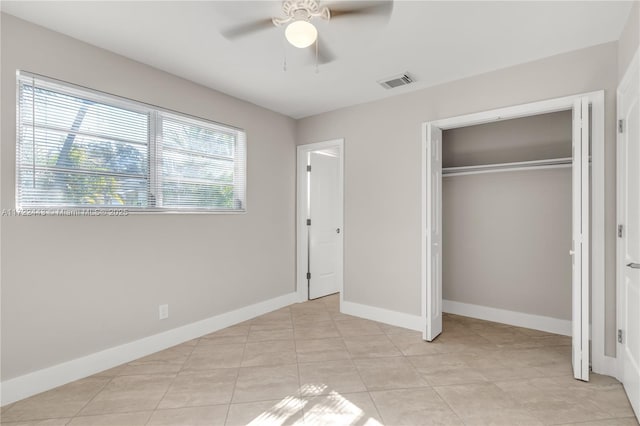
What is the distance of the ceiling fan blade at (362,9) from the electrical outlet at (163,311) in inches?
116

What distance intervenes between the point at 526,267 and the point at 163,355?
3944 mm

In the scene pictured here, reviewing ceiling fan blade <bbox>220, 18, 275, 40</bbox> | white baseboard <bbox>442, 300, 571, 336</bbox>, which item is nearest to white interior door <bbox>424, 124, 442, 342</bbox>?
white baseboard <bbox>442, 300, 571, 336</bbox>

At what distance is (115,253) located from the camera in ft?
8.95

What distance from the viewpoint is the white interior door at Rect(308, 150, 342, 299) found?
4.77 metres

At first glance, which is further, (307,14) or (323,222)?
(323,222)

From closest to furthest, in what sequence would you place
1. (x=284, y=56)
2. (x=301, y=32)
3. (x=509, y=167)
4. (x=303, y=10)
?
1. (x=301, y=32)
2. (x=303, y=10)
3. (x=284, y=56)
4. (x=509, y=167)

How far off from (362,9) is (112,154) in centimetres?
234

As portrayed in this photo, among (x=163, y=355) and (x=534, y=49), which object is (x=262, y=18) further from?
(x=163, y=355)

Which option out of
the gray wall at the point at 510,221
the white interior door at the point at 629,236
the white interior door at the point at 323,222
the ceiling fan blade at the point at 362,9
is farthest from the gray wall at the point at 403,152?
the ceiling fan blade at the point at 362,9

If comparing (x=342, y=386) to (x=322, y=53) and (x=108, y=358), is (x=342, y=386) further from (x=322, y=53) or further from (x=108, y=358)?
(x=322, y=53)

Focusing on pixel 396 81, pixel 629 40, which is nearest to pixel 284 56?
pixel 396 81

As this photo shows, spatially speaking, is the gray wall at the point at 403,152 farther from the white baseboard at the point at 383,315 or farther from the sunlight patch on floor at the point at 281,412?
the sunlight patch on floor at the point at 281,412

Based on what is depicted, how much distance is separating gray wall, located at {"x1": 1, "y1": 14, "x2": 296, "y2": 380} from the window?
10cm

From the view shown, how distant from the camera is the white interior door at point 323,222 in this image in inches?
188
